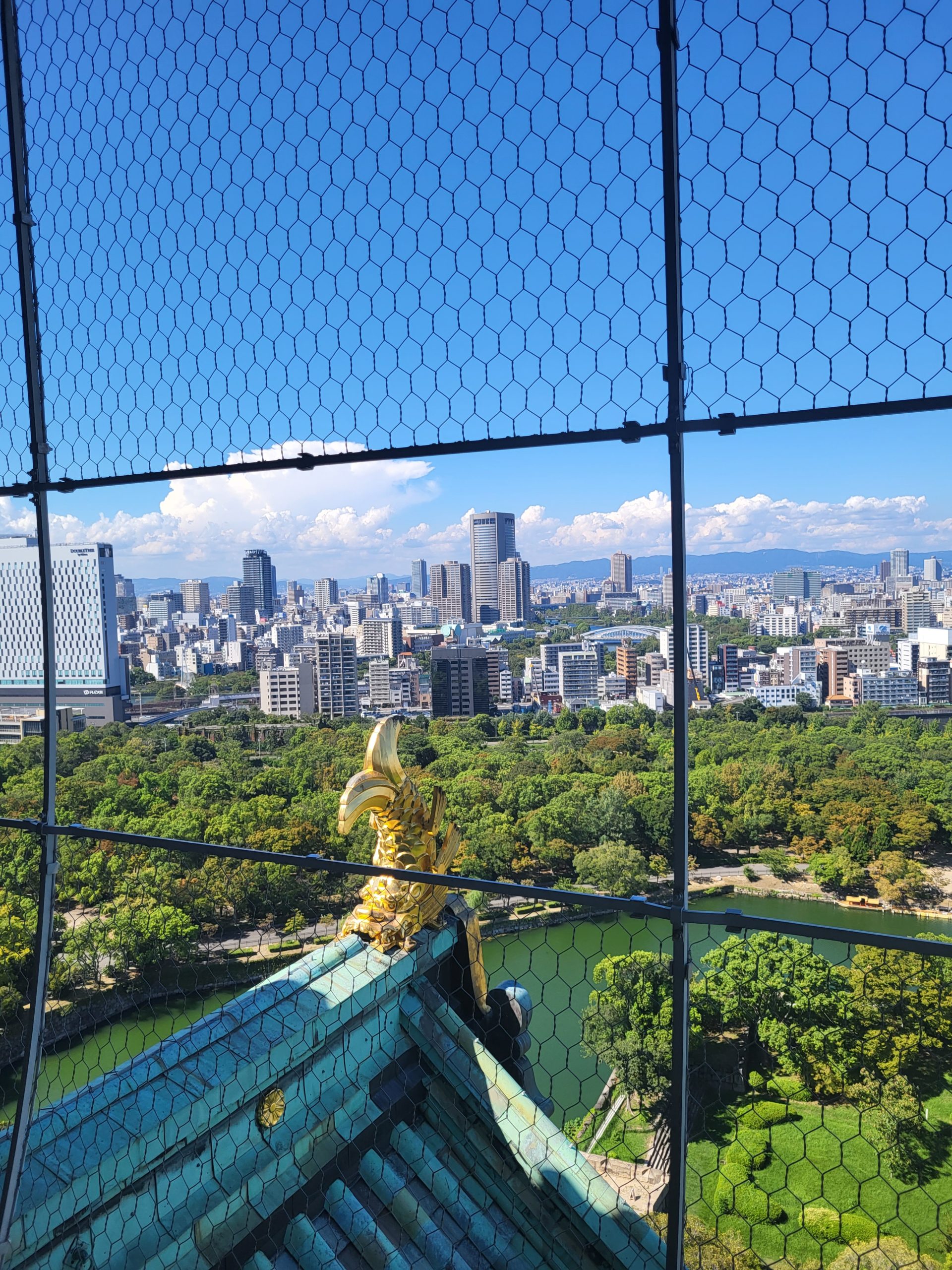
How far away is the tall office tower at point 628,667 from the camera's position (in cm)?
1825

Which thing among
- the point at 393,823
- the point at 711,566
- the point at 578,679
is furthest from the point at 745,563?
the point at 393,823

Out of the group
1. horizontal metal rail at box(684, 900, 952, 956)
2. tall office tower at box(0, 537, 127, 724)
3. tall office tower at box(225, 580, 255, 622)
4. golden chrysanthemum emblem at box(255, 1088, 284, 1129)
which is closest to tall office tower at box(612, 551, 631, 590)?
tall office tower at box(225, 580, 255, 622)

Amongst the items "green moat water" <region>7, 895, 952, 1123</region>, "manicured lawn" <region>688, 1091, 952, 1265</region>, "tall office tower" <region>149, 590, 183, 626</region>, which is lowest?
"manicured lawn" <region>688, 1091, 952, 1265</region>

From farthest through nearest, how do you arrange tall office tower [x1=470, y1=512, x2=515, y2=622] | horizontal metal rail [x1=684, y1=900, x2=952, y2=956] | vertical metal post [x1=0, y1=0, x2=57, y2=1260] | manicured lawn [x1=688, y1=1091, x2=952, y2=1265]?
tall office tower [x1=470, y1=512, x2=515, y2=622] < manicured lawn [x1=688, y1=1091, x2=952, y2=1265] < vertical metal post [x1=0, y1=0, x2=57, y2=1260] < horizontal metal rail [x1=684, y1=900, x2=952, y2=956]

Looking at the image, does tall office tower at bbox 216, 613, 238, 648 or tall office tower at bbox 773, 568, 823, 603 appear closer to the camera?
tall office tower at bbox 216, 613, 238, 648

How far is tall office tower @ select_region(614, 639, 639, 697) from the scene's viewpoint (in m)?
18.2

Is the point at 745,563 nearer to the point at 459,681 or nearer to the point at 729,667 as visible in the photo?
the point at 729,667

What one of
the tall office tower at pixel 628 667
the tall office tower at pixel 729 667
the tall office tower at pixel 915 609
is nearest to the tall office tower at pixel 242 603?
the tall office tower at pixel 628 667

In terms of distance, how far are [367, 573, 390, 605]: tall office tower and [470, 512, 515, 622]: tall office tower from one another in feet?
8.55

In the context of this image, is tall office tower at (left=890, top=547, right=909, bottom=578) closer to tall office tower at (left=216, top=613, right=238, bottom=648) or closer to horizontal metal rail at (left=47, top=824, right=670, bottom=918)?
tall office tower at (left=216, top=613, right=238, bottom=648)

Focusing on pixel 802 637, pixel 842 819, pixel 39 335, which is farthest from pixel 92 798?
pixel 802 637

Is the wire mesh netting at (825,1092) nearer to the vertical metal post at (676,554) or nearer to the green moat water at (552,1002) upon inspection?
the green moat water at (552,1002)

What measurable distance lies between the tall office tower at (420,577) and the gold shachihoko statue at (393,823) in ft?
37.8

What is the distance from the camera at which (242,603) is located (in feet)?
50.3
